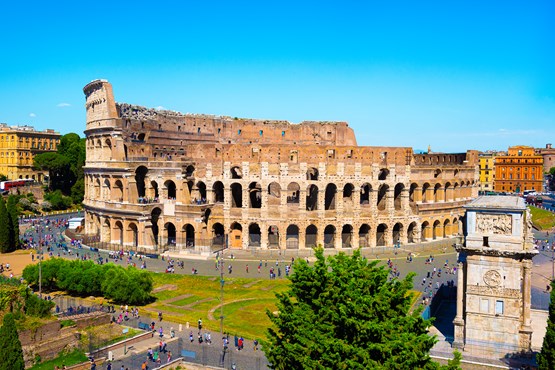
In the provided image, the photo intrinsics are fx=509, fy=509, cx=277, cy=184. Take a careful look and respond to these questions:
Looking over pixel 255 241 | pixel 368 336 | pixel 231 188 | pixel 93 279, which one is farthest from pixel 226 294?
pixel 368 336

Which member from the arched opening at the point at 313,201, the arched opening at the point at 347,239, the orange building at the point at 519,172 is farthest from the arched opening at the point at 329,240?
the orange building at the point at 519,172

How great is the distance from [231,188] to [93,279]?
23105 mm

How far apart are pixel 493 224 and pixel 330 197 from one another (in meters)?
32.8

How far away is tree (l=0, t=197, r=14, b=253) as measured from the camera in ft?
179

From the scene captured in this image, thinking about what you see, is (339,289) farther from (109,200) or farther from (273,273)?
(109,200)

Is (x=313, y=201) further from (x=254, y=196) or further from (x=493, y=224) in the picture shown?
(x=493, y=224)

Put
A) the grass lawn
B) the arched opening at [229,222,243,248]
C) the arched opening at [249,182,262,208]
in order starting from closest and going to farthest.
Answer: the grass lawn → the arched opening at [229,222,243,248] → the arched opening at [249,182,262,208]

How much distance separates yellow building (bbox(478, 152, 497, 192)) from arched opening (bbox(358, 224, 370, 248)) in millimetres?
77536

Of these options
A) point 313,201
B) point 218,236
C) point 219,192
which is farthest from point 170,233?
point 313,201

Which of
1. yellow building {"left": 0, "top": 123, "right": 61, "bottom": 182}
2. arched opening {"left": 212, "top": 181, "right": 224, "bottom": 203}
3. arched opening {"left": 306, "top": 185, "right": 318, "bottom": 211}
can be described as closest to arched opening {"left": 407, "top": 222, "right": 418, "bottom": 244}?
arched opening {"left": 306, "top": 185, "right": 318, "bottom": 211}

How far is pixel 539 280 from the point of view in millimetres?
43438

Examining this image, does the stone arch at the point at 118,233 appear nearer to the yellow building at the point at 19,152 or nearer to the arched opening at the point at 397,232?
the arched opening at the point at 397,232

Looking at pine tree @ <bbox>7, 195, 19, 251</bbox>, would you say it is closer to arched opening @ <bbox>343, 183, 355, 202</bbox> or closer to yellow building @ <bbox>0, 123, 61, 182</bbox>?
arched opening @ <bbox>343, 183, 355, 202</bbox>

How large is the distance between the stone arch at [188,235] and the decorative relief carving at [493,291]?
34422 mm
